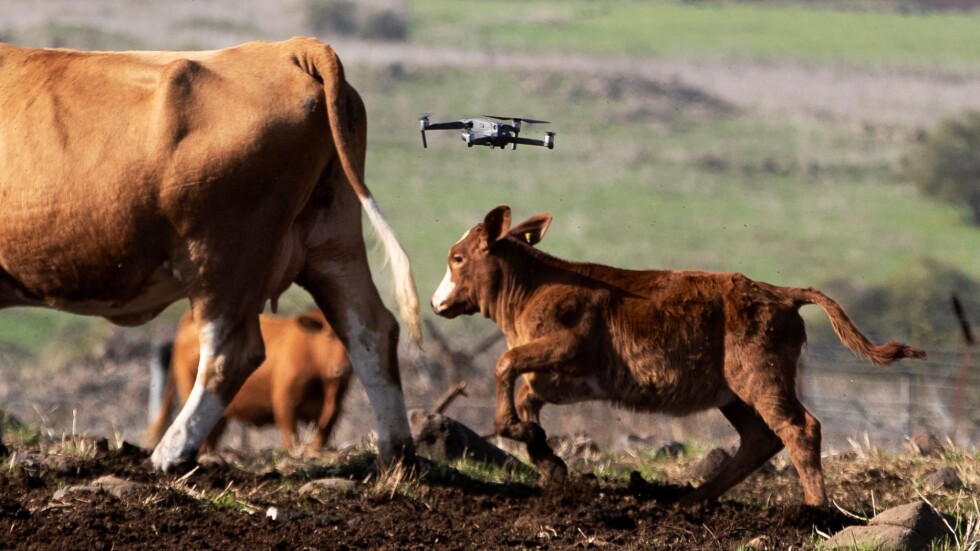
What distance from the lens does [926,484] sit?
8.94m

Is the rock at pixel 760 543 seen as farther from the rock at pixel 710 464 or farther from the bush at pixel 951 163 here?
the bush at pixel 951 163

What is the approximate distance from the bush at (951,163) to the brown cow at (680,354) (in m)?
52.2

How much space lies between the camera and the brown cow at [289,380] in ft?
47.9

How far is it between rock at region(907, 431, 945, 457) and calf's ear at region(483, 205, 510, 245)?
10.1ft

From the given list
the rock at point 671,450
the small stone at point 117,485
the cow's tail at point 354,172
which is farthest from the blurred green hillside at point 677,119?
the small stone at point 117,485

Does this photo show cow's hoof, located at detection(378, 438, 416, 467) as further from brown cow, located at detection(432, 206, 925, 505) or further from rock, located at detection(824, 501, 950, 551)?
rock, located at detection(824, 501, 950, 551)

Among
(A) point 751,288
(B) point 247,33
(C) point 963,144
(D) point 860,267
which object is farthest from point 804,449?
(B) point 247,33

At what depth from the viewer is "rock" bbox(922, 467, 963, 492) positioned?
29.1 feet

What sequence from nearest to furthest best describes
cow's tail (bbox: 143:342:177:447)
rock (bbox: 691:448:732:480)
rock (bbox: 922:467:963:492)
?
rock (bbox: 922:467:963:492), rock (bbox: 691:448:732:480), cow's tail (bbox: 143:342:177:447)

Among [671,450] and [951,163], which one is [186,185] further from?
[951,163]

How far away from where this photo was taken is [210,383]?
8.38m

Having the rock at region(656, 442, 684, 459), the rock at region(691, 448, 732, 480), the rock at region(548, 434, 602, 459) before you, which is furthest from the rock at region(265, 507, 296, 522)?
the rock at region(656, 442, 684, 459)

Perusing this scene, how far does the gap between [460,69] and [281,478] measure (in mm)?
59916

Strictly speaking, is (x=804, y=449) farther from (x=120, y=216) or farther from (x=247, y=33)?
(x=247, y=33)
